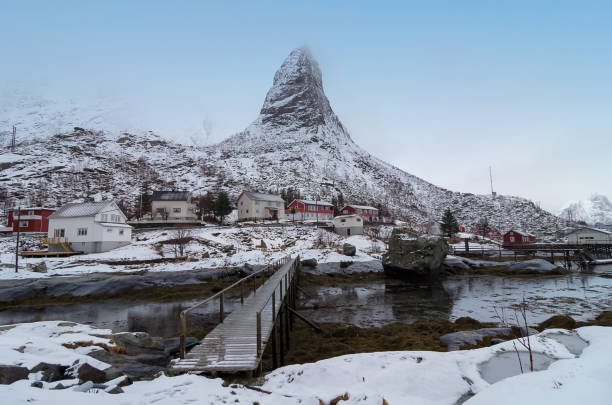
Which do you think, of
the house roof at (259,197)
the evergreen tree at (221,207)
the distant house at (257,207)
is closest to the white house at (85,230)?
the evergreen tree at (221,207)

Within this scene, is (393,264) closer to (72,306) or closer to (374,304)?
(374,304)

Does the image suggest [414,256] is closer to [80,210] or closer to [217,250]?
[217,250]

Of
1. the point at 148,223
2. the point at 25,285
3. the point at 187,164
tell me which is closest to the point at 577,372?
the point at 25,285

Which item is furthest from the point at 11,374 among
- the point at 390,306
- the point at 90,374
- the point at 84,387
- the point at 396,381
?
the point at 390,306

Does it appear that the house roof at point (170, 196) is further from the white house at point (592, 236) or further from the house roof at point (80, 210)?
the white house at point (592, 236)

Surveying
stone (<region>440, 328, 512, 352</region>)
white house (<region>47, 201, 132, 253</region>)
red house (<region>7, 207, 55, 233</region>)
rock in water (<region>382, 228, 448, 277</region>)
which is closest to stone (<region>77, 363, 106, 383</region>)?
stone (<region>440, 328, 512, 352</region>)

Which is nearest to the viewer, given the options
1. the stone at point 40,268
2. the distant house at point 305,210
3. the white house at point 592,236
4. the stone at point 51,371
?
the stone at point 51,371

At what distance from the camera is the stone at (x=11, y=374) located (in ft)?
18.8

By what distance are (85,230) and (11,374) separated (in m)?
40.3

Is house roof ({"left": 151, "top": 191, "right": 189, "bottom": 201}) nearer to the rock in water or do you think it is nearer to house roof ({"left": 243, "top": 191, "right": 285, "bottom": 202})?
house roof ({"left": 243, "top": 191, "right": 285, "bottom": 202})

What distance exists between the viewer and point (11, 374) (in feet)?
19.3

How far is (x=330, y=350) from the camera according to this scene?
36.6ft

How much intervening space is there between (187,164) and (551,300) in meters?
138

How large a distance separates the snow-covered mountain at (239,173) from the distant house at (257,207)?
127 ft
